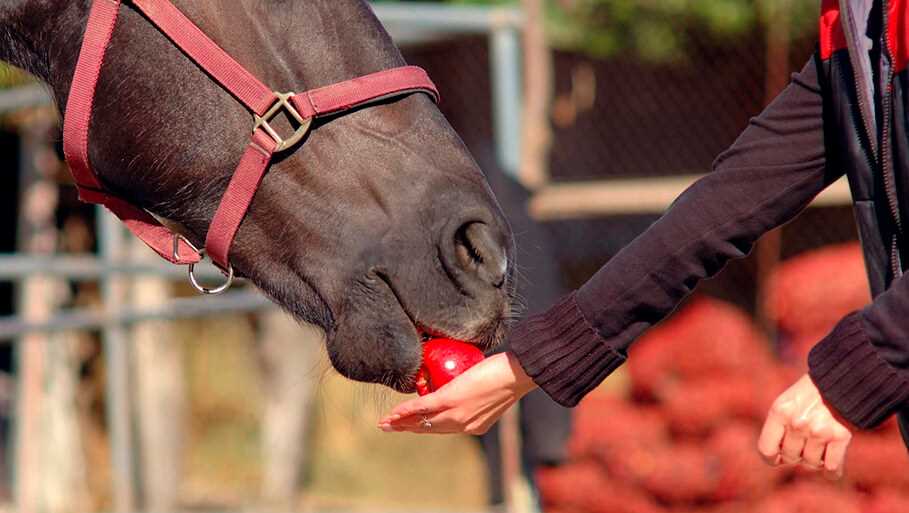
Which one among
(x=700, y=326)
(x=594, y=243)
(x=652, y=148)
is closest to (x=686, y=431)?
(x=700, y=326)

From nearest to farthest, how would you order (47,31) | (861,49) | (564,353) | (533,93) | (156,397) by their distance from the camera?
(861,49), (564,353), (47,31), (533,93), (156,397)

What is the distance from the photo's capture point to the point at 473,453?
701cm

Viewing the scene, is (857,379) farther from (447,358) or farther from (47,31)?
(47,31)

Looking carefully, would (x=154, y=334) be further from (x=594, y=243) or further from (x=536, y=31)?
(x=536, y=31)

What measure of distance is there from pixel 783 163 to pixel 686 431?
3.01 m

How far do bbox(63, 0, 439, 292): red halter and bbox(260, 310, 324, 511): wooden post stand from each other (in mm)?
5153

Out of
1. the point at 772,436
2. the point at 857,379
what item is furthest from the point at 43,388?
the point at 857,379

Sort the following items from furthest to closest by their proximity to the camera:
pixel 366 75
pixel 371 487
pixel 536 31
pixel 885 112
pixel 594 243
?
pixel 371 487 → pixel 594 243 → pixel 536 31 → pixel 366 75 → pixel 885 112

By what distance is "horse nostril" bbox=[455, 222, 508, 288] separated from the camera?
1.75 metres

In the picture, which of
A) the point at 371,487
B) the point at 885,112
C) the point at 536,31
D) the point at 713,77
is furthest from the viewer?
the point at 371,487

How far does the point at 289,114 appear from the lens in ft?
6.01

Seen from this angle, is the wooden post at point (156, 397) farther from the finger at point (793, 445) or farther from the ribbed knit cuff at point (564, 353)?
the finger at point (793, 445)

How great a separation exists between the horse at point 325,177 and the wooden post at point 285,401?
16.9ft

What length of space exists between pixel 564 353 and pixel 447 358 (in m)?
0.17
